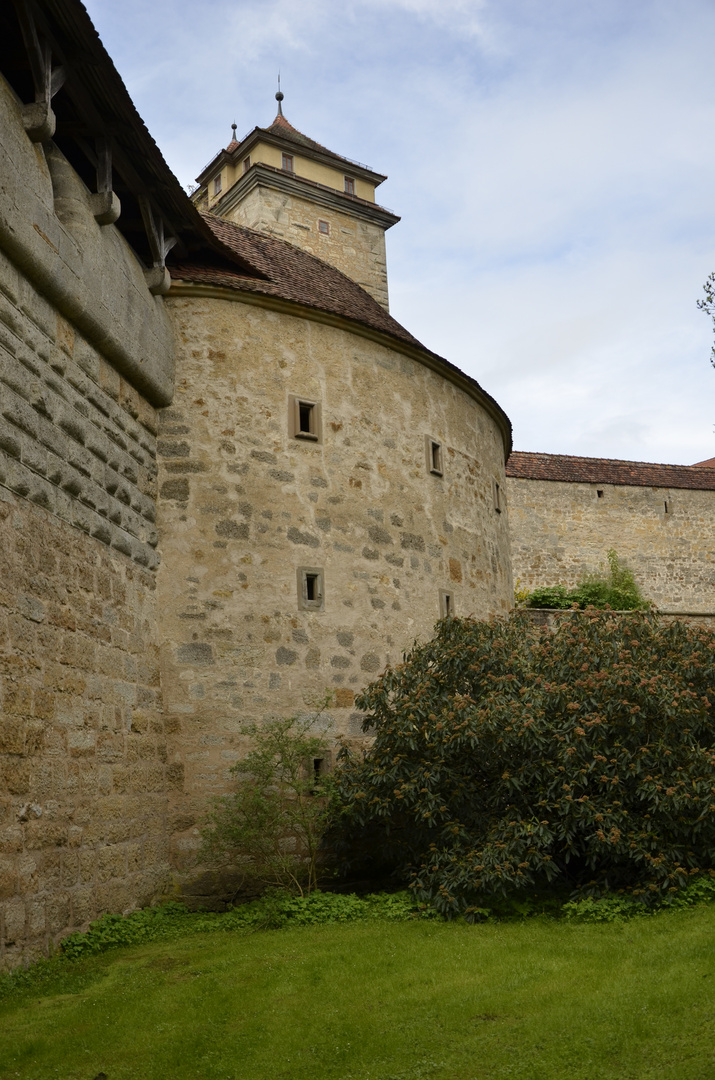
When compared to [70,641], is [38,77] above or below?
above

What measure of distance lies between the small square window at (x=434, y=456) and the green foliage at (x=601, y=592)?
1135cm

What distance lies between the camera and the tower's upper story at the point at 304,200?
19.4 meters

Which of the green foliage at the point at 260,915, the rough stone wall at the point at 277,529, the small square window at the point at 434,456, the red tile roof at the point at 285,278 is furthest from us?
the small square window at the point at 434,456

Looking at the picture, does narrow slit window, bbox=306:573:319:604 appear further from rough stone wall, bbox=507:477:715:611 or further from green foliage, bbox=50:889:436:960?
rough stone wall, bbox=507:477:715:611

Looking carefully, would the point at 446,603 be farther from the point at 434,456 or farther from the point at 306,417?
the point at 306,417

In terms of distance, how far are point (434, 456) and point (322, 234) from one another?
388 inches

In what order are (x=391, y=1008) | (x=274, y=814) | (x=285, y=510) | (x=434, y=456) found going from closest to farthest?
(x=391, y=1008) → (x=274, y=814) → (x=285, y=510) → (x=434, y=456)

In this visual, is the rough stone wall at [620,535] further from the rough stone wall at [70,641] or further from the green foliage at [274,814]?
the rough stone wall at [70,641]

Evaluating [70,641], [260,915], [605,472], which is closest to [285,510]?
[70,641]

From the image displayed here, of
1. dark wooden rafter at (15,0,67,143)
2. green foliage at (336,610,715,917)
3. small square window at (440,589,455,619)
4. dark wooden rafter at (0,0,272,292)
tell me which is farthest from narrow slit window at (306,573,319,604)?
dark wooden rafter at (15,0,67,143)

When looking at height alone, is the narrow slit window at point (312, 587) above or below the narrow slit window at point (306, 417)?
below

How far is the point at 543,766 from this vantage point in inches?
329

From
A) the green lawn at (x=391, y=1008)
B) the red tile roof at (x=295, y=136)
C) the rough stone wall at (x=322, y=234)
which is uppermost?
the red tile roof at (x=295, y=136)

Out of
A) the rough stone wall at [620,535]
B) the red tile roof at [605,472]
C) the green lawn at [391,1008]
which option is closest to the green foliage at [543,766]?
the green lawn at [391,1008]
